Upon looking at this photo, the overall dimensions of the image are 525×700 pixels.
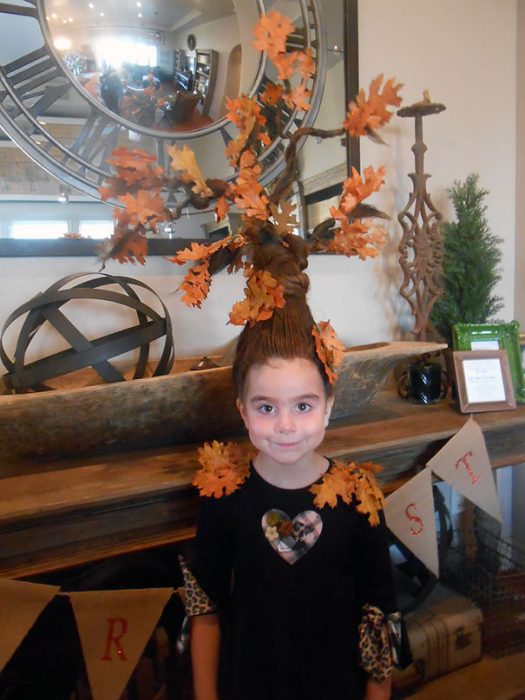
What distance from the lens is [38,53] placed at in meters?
0.93

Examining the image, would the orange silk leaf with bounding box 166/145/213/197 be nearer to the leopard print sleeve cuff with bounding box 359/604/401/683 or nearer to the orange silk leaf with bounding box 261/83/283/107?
the orange silk leaf with bounding box 261/83/283/107

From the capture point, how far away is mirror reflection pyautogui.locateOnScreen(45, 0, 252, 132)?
954 mm

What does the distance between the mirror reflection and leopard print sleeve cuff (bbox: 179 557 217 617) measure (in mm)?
884

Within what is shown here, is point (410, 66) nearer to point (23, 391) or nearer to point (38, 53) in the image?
point (38, 53)

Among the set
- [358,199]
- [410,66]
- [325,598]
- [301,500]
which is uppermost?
[410,66]

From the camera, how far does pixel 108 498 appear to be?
0.69 meters

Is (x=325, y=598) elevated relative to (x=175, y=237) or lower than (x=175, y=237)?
lower

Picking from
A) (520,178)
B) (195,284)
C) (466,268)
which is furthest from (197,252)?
(520,178)

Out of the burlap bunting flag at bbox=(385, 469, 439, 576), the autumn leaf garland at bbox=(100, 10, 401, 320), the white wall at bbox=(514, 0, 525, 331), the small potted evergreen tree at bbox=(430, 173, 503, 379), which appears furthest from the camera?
the white wall at bbox=(514, 0, 525, 331)

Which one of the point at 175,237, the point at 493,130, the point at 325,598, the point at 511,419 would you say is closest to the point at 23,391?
the point at 175,237

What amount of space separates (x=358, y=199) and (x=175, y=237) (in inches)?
20.8

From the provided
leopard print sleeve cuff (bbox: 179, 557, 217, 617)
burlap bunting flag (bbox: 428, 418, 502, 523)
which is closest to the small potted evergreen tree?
burlap bunting flag (bbox: 428, 418, 502, 523)

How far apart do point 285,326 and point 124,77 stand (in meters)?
0.69

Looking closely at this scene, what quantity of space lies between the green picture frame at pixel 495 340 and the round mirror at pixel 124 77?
0.59 metres
